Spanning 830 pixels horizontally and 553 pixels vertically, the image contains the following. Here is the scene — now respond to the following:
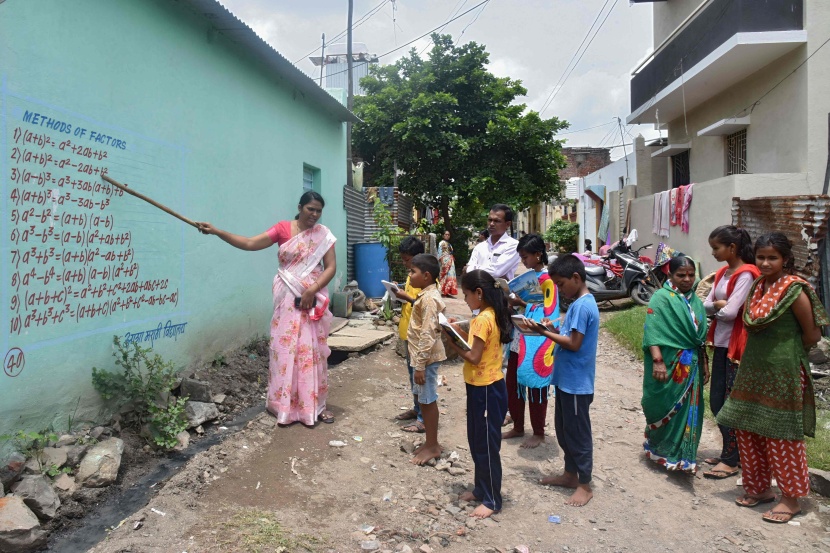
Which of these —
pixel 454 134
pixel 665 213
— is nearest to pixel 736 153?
pixel 665 213

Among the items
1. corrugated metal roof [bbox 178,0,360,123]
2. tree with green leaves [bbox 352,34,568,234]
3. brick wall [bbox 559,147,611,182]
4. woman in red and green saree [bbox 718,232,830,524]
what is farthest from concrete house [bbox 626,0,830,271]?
brick wall [bbox 559,147,611,182]

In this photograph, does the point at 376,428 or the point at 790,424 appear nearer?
the point at 790,424

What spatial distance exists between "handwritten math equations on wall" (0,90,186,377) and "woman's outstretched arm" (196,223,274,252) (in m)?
0.56

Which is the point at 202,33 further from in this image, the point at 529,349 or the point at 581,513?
the point at 581,513

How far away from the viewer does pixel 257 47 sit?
20.2 feet

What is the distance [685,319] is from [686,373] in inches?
13.9

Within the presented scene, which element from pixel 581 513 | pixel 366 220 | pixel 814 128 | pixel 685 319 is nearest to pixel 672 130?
pixel 814 128

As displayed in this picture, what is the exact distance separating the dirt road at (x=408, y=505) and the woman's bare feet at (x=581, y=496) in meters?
0.05

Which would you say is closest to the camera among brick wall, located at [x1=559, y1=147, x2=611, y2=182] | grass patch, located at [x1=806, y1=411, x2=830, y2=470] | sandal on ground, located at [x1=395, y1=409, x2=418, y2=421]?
grass patch, located at [x1=806, y1=411, x2=830, y2=470]

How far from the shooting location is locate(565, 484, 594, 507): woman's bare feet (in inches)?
137

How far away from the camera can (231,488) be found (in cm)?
345

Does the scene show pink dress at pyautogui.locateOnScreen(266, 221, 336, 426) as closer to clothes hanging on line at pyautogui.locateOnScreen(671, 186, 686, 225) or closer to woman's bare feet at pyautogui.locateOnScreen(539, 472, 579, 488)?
woman's bare feet at pyautogui.locateOnScreen(539, 472, 579, 488)

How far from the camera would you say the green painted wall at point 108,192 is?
324 cm

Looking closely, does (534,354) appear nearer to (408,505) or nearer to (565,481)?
(565,481)
